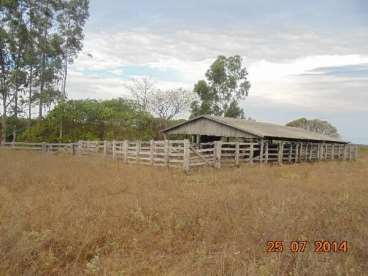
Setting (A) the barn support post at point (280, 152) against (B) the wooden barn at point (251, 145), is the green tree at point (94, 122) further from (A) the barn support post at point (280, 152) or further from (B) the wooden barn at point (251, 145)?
(A) the barn support post at point (280, 152)

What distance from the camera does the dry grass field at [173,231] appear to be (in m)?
4.89

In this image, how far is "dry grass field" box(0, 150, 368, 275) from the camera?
16.1ft

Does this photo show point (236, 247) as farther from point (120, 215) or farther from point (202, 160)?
point (202, 160)

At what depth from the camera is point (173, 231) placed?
6.69 meters

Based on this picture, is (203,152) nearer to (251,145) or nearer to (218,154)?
(218,154)

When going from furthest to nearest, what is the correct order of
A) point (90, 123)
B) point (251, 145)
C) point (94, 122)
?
point (94, 122)
point (90, 123)
point (251, 145)

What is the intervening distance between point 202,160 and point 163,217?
11336 millimetres

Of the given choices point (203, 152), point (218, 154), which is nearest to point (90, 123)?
point (203, 152)

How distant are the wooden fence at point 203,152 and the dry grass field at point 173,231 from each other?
8.11 meters

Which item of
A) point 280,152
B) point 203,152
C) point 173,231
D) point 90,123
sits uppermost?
point 90,123

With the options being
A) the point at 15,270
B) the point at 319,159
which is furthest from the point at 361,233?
the point at 319,159

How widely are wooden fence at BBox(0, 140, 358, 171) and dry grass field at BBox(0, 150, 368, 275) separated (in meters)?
8.11

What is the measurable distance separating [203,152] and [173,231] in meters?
15.3

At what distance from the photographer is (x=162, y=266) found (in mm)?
5188
